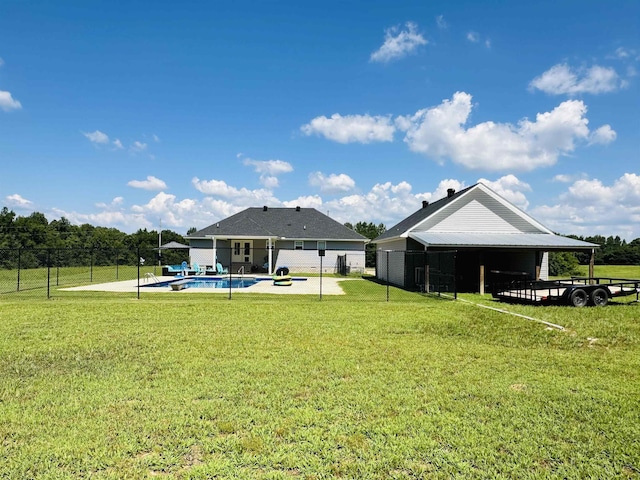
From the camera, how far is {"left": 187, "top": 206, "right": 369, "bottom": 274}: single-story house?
31.5 m

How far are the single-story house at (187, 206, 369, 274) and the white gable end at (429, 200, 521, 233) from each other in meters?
11.2

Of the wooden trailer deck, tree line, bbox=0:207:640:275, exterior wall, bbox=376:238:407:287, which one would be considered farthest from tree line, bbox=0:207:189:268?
the wooden trailer deck

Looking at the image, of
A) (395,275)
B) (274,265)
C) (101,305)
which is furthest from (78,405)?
(274,265)

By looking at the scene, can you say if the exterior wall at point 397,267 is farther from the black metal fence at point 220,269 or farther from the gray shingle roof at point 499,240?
the gray shingle roof at point 499,240

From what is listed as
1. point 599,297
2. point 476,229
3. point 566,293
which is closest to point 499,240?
point 476,229

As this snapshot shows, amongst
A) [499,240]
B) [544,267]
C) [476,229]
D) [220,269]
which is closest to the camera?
[499,240]

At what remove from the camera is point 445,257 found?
20.5 m

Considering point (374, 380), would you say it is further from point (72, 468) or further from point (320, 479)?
point (72, 468)

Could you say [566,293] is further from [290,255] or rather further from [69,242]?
[69,242]

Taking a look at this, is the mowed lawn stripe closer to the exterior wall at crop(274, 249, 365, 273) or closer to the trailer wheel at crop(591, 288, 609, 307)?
the trailer wheel at crop(591, 288, 609, 307)

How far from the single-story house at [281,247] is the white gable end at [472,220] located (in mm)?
11233

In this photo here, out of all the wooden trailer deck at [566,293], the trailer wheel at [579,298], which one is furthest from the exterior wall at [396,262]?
the trailer wheel at [579,298]

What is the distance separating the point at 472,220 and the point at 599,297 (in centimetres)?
847

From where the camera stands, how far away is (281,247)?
107ft
